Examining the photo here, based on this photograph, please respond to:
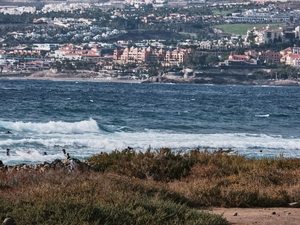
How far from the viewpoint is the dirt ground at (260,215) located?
894cm

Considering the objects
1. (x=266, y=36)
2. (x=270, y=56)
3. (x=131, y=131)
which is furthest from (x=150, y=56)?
(x=131, y=131)

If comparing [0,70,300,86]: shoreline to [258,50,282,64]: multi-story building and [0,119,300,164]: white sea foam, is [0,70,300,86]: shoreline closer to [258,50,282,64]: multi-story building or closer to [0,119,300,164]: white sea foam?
[258,50,282,64]: multi-story building

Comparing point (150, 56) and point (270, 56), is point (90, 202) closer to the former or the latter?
point (150, 56)

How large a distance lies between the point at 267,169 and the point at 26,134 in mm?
18893

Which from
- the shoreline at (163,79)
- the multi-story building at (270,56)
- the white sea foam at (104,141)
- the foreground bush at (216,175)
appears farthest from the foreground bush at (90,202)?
the multi-story building at (270,56)

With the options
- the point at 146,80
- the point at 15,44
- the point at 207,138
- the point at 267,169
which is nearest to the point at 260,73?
the point at 146,80

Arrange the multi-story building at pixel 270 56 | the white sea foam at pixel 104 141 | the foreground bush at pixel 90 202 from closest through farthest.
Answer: the foreground bush at pixel 90 202 < the white sea foam at pixel 104 141 < the multi-story building at pixel 270 56

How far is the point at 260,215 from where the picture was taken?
9461 mm

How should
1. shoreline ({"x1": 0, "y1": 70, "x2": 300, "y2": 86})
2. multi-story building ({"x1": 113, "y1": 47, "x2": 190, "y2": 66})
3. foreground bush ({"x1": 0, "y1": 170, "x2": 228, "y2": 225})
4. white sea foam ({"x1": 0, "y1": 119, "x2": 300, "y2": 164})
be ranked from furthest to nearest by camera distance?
multi-story building ({"x1": 113, "y1": 47, "x2": 190, "y2": 66}) → shoreline ({"x1": 0, "y1": 70, "x2": 300, "y2": 86}) → white sea foam ({"x1": 0, "y1": 119, "x2": 300, "y2": 164}) → foreground bush ({"x1": 0, "y1": 170, "x2": 228, "y2": 225})

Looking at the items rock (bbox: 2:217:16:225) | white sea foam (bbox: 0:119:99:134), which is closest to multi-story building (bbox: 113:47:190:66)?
white sea foam (bbox: 0:119:99:134)

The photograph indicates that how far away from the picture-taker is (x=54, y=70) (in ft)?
474

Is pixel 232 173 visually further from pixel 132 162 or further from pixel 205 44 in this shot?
pixel 205 44

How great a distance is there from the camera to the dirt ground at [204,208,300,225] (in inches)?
352

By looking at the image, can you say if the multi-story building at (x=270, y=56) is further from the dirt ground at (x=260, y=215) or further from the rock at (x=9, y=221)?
the rock at (x=9, y=221)
